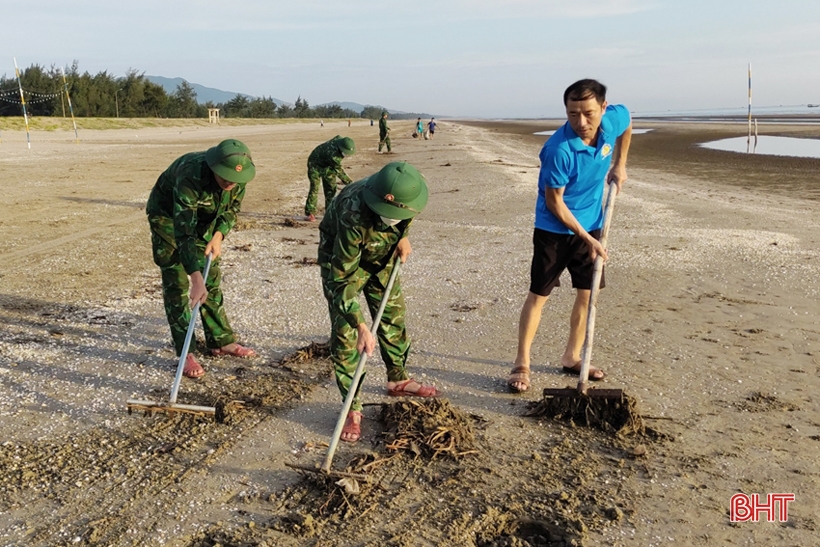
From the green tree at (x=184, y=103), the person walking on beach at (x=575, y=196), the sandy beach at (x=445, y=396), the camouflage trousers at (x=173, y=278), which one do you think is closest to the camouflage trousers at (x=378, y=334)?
the sandy beach at (x=445, y=396)

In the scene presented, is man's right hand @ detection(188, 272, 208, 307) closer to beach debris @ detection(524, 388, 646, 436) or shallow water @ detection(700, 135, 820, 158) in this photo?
beach debris @ detection(524, 388, 646, 436)

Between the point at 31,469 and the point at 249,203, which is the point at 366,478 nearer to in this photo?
the point at 31,469

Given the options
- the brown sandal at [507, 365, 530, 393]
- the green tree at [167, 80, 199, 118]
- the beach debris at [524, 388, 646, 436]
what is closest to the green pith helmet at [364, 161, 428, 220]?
the beach debris at [524, 388, 646, 436]

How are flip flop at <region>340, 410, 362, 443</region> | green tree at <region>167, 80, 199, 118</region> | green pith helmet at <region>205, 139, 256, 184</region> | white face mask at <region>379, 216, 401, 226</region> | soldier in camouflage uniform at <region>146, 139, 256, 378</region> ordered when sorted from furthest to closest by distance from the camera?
green tree at <region>167, 80, 199, 118</region> → soldier in camouflage uniform at <region>146, 139, 256, 378</region> → green pith helmet at <region>205, 139, 256, 184</region> → flip flop at <region>340, 410, 362, 443</region> → white face mask at <region>379, 216, 401, 226</region>

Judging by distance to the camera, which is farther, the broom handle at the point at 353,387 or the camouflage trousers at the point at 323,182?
the camouflage trousers at the point at 323,182

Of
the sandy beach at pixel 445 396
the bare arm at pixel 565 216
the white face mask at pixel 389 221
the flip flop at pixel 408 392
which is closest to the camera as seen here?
the sandy beach at pixel 445 396

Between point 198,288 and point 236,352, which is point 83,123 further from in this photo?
point 198,288

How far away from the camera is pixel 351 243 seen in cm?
341

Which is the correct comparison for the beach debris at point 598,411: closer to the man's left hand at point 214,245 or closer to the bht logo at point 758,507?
the bht logo at point 758,507

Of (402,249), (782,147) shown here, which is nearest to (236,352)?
(402,249)

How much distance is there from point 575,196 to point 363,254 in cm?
144

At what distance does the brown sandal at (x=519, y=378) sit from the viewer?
4535mm

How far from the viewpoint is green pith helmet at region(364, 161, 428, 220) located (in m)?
3.21

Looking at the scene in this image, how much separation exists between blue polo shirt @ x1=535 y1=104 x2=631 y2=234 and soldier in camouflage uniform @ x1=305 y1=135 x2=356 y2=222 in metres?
6.58
